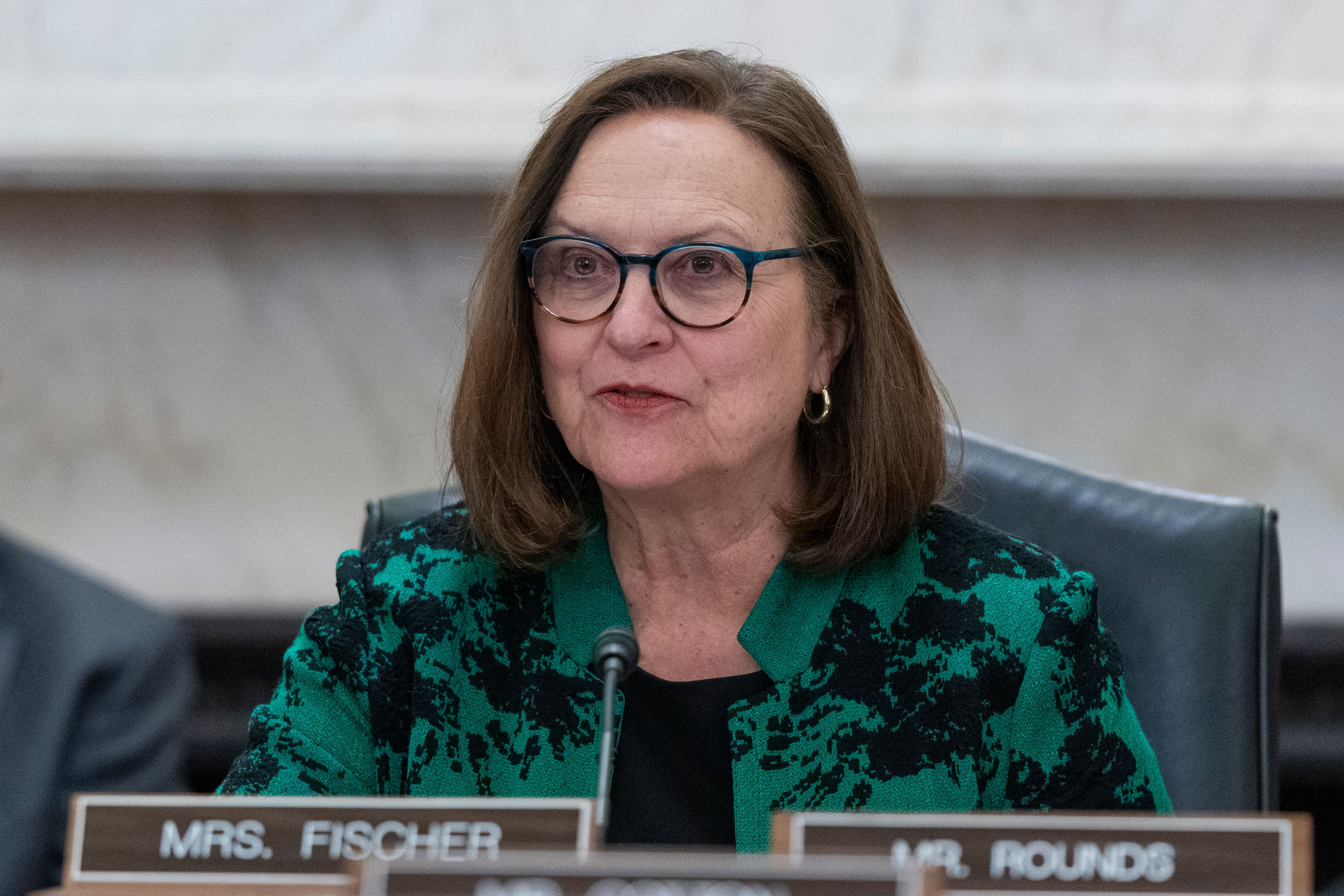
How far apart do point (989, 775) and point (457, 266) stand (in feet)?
4.69

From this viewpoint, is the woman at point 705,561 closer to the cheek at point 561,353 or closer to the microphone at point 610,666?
the cheek at point 561,353

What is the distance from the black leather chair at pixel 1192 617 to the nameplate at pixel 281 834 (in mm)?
906

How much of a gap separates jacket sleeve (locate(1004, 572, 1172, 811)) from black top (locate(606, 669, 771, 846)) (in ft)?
0.85

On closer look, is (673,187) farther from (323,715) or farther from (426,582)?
(323,715)

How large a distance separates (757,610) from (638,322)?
320 millimetres

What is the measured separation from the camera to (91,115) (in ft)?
7.43

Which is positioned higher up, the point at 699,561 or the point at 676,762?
the point at 699,561

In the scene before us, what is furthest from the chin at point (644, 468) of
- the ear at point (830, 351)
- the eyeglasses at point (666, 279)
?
the ear at point (830, 351)

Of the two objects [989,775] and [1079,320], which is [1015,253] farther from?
[989,775]

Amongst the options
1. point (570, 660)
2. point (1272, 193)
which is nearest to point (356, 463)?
point (570, 660)

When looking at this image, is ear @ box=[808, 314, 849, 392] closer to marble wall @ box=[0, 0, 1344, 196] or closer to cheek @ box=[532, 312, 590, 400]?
cheek @ box=[532, 312, 590, 400]

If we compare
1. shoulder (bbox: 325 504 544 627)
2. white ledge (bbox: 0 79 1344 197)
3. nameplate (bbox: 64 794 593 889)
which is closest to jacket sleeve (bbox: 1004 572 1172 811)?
shoulder (bbox: 325 504 544 627)

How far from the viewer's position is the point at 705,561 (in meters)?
1.46

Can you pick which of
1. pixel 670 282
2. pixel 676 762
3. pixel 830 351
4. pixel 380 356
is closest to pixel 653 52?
pixel 380 356
